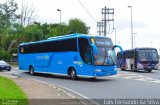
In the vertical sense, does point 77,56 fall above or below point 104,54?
below

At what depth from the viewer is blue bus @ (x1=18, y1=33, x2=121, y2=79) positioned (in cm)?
2689

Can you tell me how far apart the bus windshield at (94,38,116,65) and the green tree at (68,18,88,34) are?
55102 millimetres

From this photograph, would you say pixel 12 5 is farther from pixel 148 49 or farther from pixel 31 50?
pixel 148 49

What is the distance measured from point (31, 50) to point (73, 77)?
9.11 m

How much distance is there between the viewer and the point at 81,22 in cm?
8456

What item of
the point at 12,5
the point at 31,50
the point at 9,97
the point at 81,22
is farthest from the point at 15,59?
the point at 9,97

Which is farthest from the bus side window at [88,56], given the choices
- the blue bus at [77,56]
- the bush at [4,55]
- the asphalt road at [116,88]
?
the bush at [4,55]

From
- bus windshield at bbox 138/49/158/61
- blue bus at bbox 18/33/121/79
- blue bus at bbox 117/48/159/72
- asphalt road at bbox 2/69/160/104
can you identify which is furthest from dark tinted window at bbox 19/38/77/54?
bus windshield at bbox 138/49/158/61

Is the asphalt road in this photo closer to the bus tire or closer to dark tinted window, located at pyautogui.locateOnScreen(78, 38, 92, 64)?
dark tinted window, located at pyautogui.locateOnScreen(78, 38, 92, 64)

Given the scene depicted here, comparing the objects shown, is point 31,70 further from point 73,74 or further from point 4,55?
point 4,55

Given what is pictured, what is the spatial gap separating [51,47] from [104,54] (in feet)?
22.7

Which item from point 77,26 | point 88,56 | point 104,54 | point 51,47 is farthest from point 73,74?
point 77,26

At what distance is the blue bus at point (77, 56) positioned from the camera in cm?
2689

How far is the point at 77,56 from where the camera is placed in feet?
92.9
